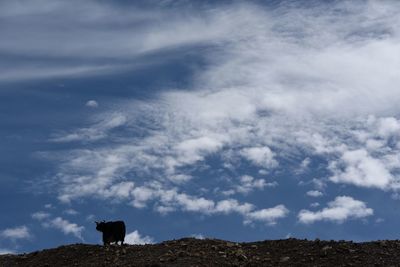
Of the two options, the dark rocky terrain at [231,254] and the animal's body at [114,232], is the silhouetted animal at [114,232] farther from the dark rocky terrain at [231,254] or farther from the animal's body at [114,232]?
the dark rocky terrain at [231,254]

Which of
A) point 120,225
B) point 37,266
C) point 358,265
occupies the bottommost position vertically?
point 358,265

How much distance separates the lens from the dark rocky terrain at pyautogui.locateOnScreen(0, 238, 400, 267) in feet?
93.7

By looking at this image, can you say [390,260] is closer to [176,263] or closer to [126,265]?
[176,263]

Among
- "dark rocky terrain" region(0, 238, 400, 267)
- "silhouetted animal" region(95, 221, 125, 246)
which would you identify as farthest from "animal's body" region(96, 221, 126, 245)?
"dark rocky terrain" region(0, 238, 400, 267)

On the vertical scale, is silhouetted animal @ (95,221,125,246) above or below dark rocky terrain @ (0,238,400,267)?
above

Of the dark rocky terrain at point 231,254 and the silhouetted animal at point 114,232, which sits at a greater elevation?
the silhouetted animal at point 114,232

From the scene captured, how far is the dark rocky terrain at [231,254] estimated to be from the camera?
28.6 meters

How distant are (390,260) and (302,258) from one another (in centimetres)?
408

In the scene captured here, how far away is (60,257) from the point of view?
3256 cm

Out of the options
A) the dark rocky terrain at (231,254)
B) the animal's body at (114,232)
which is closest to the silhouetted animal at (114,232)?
the animal's body at (114,232)

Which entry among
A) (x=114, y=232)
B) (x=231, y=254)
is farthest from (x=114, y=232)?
(x=231, y=254)

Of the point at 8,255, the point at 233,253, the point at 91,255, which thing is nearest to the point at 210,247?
the point at 233,253

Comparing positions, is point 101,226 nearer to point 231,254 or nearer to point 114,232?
point 114,232

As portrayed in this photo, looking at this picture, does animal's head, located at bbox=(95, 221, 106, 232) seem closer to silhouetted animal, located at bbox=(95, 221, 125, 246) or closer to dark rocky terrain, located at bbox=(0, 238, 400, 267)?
silhouetted animal, located at bbox=(95, 221, 125, 246)
